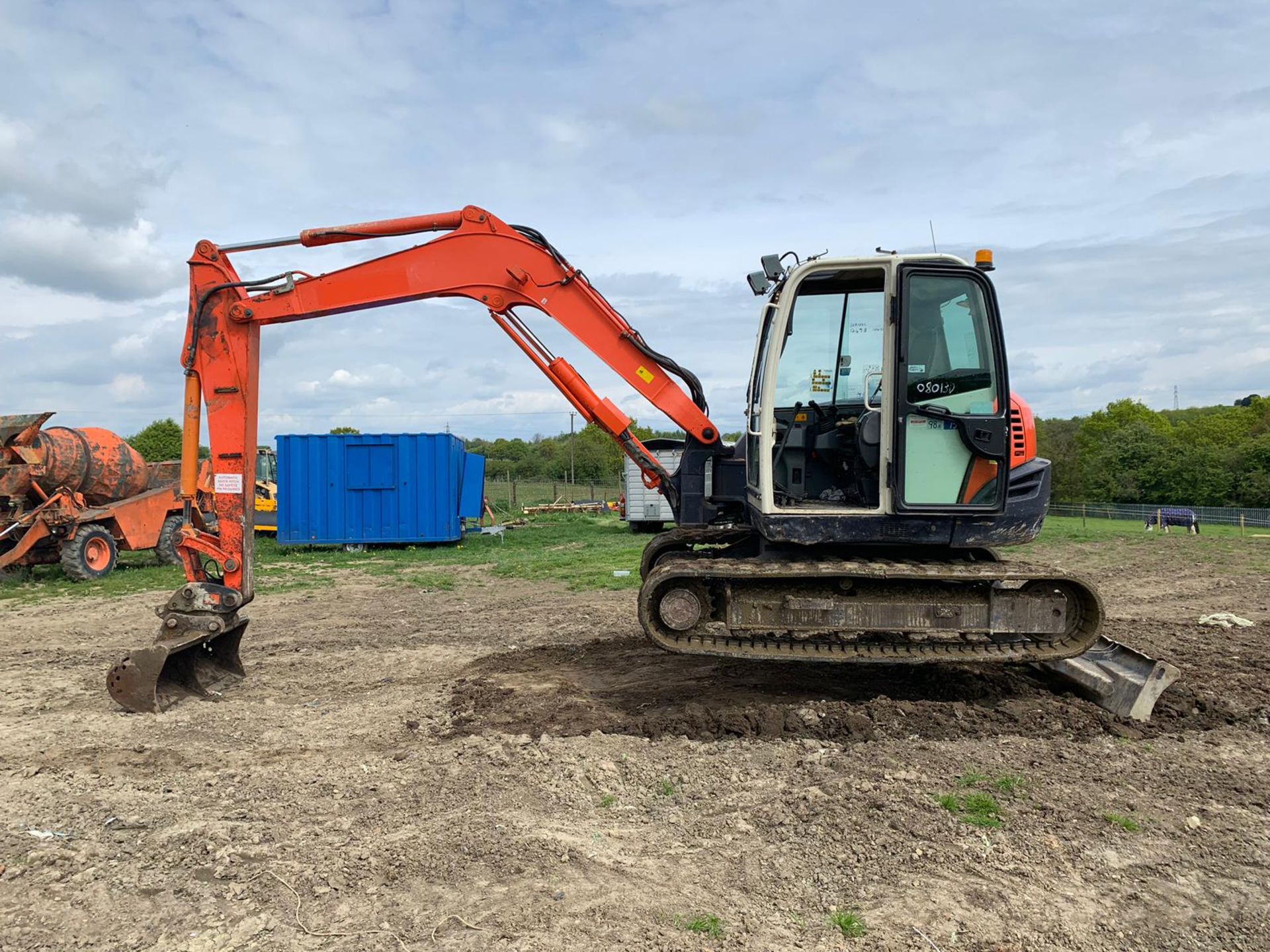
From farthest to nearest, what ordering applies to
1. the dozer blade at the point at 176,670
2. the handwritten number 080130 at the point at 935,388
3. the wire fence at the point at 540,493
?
the wire fence at the point at 540,493
the dozer blade at the point at 176,670
the handwritten number 080130 at the point at 935,388

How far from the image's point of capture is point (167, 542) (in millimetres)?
16625

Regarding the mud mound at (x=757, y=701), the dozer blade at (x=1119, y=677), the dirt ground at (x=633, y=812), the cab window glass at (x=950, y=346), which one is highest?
the cab window glass at (x=950, y=346)

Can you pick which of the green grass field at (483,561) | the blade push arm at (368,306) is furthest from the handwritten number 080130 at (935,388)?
the green grass field at (483,561)

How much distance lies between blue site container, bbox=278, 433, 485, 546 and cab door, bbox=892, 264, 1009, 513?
1636 centimetres

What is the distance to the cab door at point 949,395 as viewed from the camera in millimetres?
5602

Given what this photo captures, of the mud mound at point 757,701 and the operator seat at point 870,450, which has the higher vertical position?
the operator seat at point 870,450

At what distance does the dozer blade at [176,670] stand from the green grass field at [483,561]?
252 inches

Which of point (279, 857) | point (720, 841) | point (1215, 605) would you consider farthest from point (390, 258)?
point (1215, 605)

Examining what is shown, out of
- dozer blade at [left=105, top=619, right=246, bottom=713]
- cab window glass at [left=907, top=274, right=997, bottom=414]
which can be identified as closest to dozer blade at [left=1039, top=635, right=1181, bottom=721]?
cab window glass at [left=907, top=274, right=997, bottom=414]

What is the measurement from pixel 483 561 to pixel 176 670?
11.2 metres

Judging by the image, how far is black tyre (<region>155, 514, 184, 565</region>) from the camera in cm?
1655

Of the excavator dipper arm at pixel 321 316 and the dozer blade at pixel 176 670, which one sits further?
the excavator dipper arm at pixel 321 316

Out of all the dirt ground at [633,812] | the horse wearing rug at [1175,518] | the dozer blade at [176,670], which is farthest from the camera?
the horse wearing rug at [1175,518]

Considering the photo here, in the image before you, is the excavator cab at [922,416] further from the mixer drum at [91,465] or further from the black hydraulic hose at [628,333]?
the mixer drum at [91,465]
